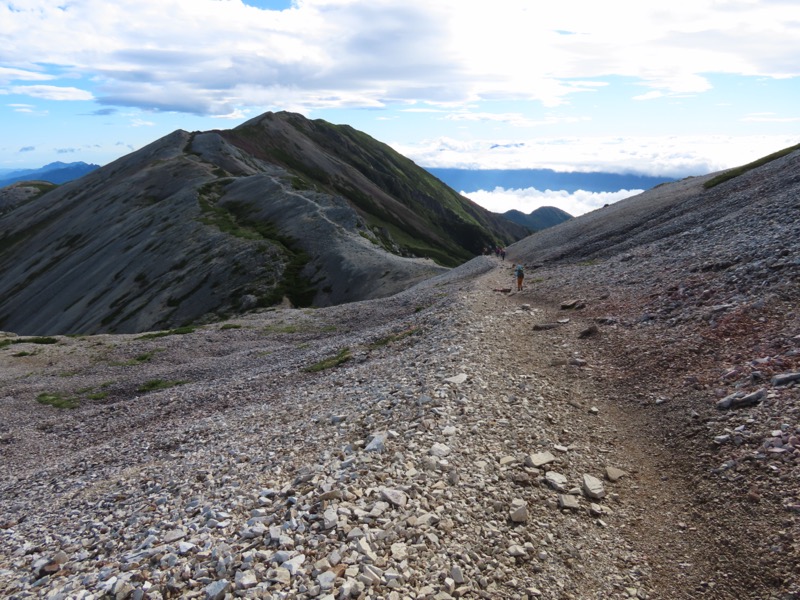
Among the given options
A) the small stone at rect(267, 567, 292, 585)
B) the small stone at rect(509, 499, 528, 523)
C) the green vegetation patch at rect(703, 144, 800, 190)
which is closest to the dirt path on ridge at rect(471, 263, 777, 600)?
the small stone at rect(509, 499, 528, 523)

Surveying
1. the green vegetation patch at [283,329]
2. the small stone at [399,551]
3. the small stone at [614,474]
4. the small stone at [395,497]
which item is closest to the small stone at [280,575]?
the small stone at [399,551]

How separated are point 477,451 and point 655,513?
4.91 metres

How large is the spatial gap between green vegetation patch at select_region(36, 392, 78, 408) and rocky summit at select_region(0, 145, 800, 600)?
3165 mm

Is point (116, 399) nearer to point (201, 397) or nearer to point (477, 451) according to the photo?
point (201, 397)

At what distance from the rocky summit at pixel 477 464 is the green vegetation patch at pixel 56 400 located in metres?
3.17

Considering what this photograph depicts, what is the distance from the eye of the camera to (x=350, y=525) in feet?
40.8

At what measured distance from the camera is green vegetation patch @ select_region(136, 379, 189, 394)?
1578 inches

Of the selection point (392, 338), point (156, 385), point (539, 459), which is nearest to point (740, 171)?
point (392, 338)

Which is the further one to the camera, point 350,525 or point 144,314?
point 144,314

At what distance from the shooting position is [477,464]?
1483 centimetres

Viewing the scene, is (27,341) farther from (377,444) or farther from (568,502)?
(568,502)

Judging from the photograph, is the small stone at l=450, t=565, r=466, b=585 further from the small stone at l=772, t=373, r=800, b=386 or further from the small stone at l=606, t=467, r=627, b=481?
the small stone at l=772, t=373, r=800, b=386

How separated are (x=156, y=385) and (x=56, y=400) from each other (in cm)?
764

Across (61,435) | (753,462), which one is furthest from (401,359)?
(61,435)
